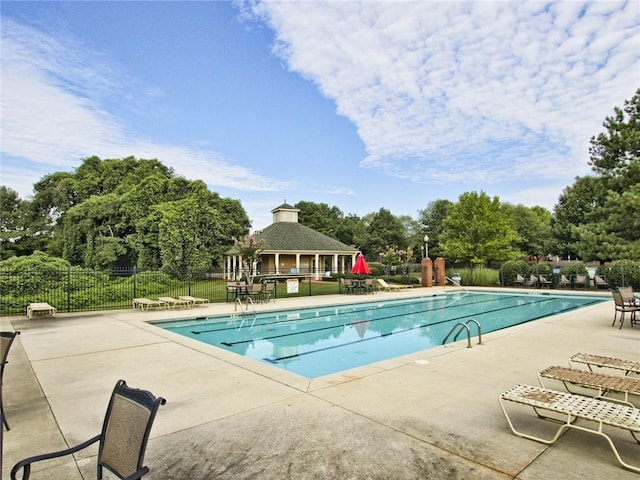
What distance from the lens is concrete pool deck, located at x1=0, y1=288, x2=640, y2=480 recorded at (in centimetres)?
327

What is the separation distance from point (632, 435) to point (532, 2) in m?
13.9

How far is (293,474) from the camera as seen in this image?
3.14 meters

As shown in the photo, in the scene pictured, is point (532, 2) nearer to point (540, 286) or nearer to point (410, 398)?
point (410, 398)

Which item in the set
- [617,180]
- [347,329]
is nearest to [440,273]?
[617,180]

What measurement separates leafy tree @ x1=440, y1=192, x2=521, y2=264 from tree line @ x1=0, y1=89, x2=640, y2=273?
0.09 metres

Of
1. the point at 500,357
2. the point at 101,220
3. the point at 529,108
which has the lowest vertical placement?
the point at 500,357

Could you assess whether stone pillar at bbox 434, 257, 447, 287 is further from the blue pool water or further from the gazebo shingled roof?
the gazebo shingled roof

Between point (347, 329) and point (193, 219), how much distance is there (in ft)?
→ 80.9

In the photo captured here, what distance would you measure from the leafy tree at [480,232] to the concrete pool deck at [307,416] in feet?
87.5

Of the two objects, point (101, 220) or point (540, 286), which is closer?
point (540, 286)

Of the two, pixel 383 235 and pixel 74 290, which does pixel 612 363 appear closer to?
pixel 74 290

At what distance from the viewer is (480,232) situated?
110ft

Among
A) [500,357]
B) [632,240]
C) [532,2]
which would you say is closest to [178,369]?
[500,357]

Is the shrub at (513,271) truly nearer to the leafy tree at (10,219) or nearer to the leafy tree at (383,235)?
the leafy tree at (383,235)
